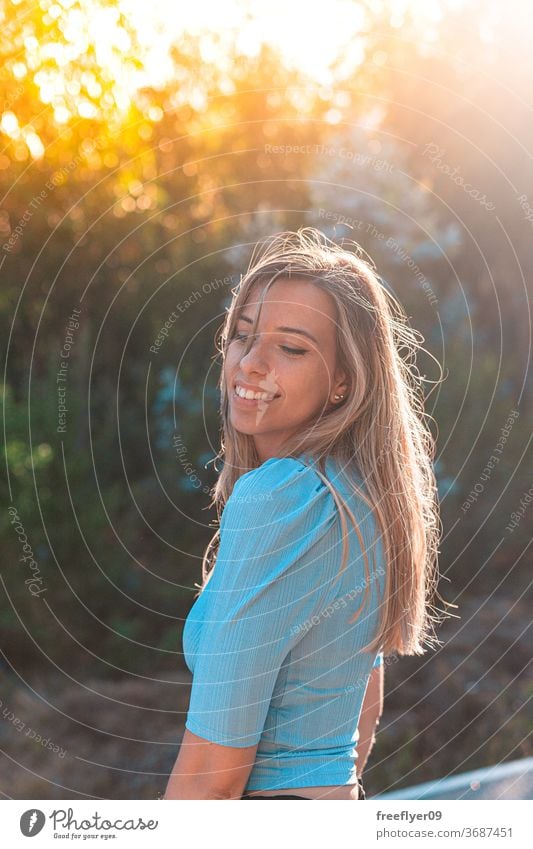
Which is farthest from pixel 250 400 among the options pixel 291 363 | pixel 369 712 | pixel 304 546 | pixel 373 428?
pixel 369 712

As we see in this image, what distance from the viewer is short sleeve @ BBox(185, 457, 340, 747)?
1.35m

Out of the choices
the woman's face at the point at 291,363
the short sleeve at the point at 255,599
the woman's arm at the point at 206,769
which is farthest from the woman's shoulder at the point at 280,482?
the woman's arm at the point at 206,769

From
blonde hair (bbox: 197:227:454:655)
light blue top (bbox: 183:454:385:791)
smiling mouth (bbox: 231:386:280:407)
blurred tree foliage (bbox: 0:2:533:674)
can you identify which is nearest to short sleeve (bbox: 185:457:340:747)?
light blue top (bbox: 183:454:385:791)

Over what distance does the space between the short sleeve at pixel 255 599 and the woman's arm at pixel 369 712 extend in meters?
0.61

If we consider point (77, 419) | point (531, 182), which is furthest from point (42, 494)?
point (531, 182)

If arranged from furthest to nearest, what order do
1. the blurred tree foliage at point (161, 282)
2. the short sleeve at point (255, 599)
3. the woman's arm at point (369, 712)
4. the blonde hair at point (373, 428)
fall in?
the blurred tree foliage at point (161, 282), the woman's arm at point (369, 712), the blonde hair at point (373, 428), the short sleeve at point (255, 599)

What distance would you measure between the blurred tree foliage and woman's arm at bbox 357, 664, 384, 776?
1858 mm

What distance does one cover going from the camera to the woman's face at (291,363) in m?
1.65

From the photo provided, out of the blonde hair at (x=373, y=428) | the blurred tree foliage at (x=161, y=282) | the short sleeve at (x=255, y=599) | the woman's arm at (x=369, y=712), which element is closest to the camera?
the short sleeve at (x=255, y=599)

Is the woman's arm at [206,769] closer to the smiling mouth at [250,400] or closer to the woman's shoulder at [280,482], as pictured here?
the woman's shoulder at [280,482]

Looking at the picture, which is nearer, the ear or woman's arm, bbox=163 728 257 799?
woman's arm, bbox=163 728 257 799

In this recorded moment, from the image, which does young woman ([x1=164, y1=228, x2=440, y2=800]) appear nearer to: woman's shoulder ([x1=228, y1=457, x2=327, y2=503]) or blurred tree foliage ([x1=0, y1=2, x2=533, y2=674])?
woman's shoulder ([x1=228, y1=457, x2=327, y2=503])

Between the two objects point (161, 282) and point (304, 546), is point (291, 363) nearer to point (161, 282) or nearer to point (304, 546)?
point (304, 546)
